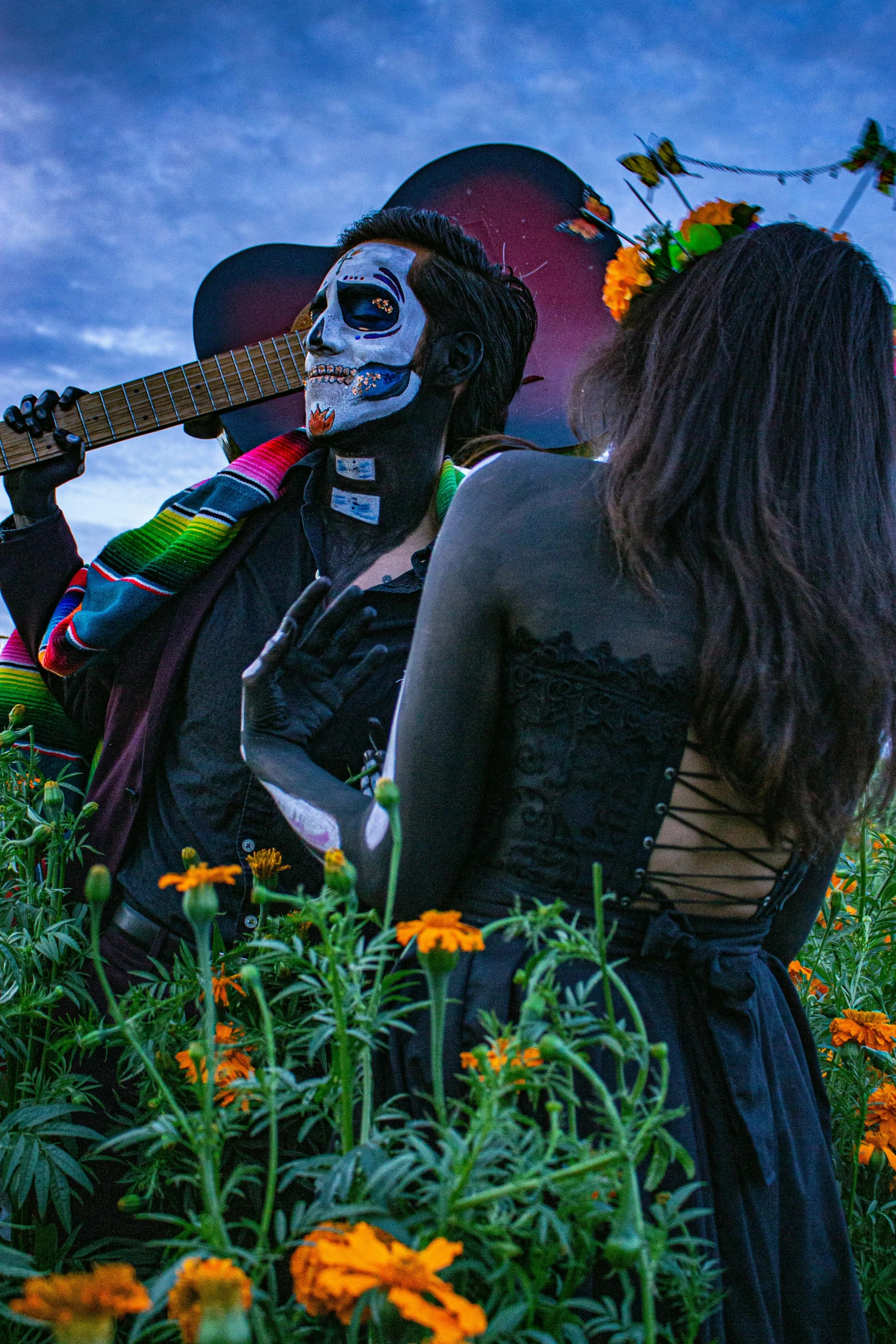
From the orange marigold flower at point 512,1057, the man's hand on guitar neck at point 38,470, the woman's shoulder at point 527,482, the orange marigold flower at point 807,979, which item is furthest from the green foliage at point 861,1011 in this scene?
the man's hand on guitar neck at point 38,470

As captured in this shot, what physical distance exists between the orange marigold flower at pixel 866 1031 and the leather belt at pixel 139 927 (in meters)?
0.99

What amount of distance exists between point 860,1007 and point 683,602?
1.15 meters

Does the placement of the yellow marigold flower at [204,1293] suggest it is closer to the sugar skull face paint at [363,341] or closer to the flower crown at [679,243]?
the flower crown at [679,243]

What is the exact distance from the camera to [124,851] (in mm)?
1729

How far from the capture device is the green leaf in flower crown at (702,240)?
1.25 m

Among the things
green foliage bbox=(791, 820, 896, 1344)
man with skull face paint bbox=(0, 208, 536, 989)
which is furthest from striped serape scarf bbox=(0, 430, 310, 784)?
green foliage bbox=(791, 820, 896, 1344)

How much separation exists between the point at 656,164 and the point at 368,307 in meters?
0.71

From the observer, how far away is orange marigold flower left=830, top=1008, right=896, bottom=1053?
58.9 inches

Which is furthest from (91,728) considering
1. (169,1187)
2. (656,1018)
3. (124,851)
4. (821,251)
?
(821,251)

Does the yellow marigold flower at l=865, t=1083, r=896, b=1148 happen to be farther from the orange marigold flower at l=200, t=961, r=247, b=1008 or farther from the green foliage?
the orange marigold flower at l=200, t=961, r=247, b=1008

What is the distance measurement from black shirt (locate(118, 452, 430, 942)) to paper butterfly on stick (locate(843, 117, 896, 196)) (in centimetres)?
90

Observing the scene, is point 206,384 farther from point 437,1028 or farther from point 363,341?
point 437,1028

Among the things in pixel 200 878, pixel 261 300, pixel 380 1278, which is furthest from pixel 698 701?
pixel 261 300

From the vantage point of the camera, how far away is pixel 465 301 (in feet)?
6.74
